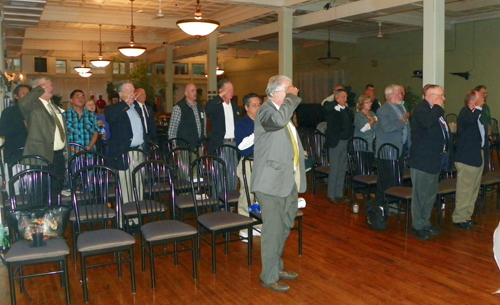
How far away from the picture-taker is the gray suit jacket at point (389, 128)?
567 cm

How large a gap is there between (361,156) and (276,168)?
3.18m

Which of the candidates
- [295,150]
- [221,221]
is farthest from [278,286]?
[295,150]

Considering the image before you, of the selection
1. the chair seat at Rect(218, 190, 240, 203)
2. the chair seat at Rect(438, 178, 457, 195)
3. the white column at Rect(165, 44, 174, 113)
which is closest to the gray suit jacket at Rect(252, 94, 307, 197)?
the chair seat at Rect(218, 190, 240, 203)

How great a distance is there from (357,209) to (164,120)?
27.2 feet

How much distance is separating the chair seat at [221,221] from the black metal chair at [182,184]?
49 centimetres

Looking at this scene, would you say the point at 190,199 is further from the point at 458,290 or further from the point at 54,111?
the point at 458,290

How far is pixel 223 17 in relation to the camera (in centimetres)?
1125

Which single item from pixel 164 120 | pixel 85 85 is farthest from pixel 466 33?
pixel 85 85

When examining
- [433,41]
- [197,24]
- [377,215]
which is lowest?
[377,215]

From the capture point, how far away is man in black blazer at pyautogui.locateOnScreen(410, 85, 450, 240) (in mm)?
4680

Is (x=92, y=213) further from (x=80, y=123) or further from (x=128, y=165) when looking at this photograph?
(x=80, y=123)

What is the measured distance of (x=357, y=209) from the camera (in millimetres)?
6000

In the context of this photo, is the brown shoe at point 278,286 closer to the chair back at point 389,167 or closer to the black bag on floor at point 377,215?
the black bag on floor at point 377,215

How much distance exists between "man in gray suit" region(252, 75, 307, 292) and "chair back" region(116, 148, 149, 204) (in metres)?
1.88
